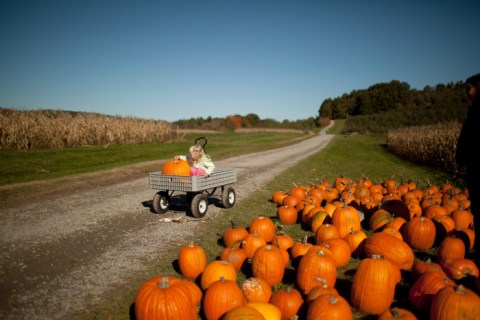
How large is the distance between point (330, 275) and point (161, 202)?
4.87m

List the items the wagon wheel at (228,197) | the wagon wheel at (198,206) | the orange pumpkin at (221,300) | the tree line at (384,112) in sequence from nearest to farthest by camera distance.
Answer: the orange pumpkin at (221,300), the wagon wheel at (198,206), the wagon wheel at (228,197), the tree line at (384,112)

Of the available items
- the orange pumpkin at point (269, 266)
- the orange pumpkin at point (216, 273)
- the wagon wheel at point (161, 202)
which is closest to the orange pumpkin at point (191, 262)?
the orange pumpkin at point (216, 273)

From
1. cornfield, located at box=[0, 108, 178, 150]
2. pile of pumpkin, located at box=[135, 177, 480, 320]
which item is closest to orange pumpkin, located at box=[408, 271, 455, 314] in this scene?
pile of pumpkin, located at box=[135, 177, 480, 320]

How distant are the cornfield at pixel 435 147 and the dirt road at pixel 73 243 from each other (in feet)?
36.2

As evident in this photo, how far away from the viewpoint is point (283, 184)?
1173 cm

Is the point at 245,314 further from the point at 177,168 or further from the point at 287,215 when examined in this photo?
the point at 177,168

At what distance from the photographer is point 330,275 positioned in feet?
→ 12.4

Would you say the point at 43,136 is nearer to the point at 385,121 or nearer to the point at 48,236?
the point at 48,236

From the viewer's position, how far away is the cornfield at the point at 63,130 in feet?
59.9

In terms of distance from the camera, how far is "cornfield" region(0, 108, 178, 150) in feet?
59.9

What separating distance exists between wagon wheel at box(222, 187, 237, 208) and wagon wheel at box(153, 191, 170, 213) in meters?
1.44

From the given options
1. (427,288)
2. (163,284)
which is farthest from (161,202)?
(427,288)

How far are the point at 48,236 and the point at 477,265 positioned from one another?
6939mm

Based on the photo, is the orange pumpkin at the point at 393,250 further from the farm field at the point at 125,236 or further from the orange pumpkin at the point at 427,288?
the orange pumpkin at the point at 427,288
